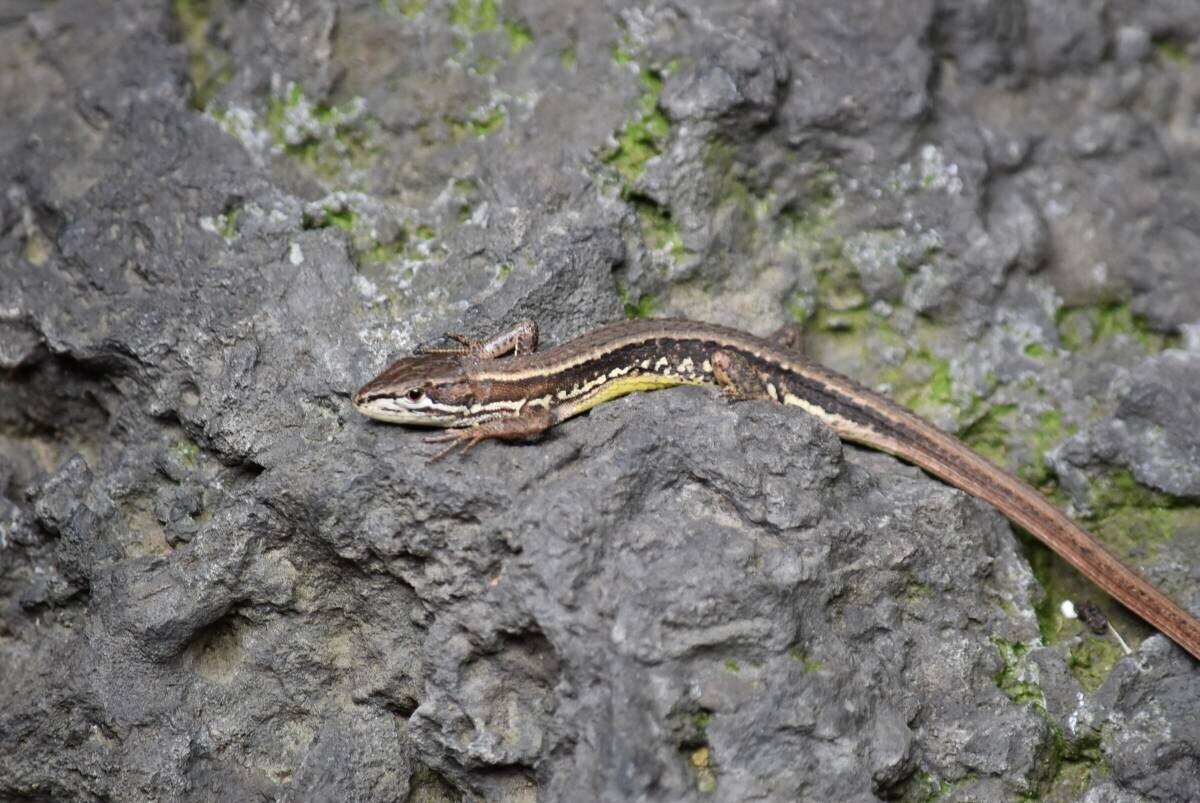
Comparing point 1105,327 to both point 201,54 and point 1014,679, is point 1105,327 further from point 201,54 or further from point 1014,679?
point 201,54

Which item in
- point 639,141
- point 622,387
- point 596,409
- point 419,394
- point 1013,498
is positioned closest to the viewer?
point 419,394

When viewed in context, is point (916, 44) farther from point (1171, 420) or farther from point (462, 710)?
point (462, 710)

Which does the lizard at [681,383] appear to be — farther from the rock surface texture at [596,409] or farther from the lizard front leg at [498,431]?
the rock surface texture at [596,409]

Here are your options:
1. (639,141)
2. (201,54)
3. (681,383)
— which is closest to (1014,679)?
(681,383)

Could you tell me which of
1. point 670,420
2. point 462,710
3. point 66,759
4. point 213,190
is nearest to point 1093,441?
point 670,420

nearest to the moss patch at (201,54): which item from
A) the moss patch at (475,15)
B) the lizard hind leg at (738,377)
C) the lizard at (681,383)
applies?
the moss patch at (475,15)
